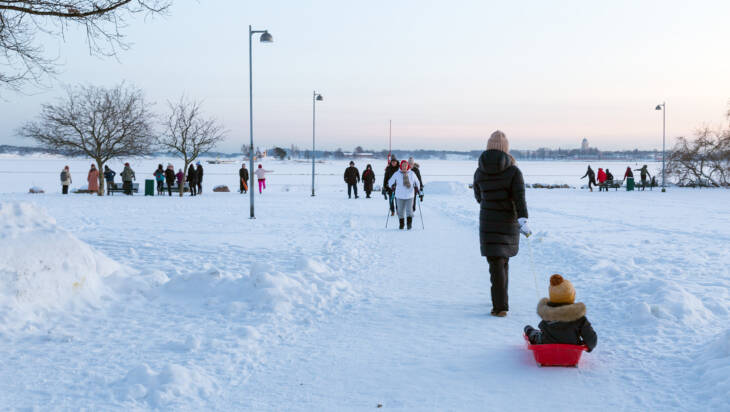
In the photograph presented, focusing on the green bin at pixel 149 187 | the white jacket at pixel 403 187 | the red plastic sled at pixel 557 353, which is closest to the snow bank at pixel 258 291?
the red plastic sled at pixel 557 353

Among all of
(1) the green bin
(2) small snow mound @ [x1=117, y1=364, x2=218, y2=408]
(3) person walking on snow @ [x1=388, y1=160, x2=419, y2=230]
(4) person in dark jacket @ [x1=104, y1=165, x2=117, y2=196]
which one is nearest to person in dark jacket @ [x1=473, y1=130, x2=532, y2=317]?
(2) small snow mound @ [x1=117, y1=364, x2=218, y2=408]

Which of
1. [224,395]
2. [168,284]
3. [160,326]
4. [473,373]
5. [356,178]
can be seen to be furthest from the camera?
[356,178]

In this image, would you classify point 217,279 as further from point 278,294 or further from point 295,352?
point 295,352

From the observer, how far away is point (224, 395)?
3.90 metres

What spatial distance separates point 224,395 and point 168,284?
3.55 metres

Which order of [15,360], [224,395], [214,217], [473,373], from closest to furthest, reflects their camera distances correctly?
[224,395] < [473,373] < [15,360] < [214,217]

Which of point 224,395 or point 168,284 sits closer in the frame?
point 224,395

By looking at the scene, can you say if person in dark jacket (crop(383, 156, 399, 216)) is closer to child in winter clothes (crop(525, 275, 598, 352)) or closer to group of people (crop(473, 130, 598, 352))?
group of people (crop(473, 130, 598, 352))

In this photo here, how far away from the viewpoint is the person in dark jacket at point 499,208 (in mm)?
5758

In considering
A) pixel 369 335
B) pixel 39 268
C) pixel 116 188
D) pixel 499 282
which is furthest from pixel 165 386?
pixel 116 188

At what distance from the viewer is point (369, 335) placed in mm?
5344

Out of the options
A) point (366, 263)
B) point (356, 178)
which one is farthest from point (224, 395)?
point (356, 178)

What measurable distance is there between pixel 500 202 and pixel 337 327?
204 cm

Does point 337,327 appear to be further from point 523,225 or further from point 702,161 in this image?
point 702,161
